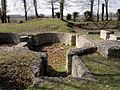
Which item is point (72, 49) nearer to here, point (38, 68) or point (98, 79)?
point (38, 68)

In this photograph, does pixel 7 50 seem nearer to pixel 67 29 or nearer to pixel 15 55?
pixel 15 55

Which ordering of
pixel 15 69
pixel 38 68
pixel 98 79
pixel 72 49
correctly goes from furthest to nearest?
1. pixel 72 49
2. pixel 15 69
3. pixel 38 68
4. pixel 98 79

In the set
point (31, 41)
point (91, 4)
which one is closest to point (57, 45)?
point (31, 41)

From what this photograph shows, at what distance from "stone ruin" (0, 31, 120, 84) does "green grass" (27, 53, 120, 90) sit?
14.3 inches

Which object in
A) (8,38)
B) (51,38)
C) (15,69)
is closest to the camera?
(15,69)

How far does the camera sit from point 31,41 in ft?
81.6

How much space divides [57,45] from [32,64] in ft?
42.2

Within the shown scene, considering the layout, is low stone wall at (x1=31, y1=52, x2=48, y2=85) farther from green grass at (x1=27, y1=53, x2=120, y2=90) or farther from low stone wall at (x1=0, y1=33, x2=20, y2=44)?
low stone wall at (x1=0, y1=33, x2=20, y2=44)

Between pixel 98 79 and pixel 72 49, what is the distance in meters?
5.50

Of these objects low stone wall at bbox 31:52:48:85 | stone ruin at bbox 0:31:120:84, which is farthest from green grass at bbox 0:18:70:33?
low stone wall at bbox 31:52:48:85

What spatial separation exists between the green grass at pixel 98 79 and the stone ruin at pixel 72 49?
363 millimetres

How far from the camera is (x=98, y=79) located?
34.1 feet

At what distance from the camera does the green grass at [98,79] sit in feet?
30.9

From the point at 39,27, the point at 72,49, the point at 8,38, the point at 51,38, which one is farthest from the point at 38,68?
the point at 39,27
